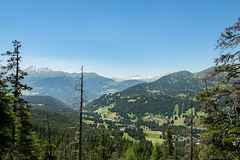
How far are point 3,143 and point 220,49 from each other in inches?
798

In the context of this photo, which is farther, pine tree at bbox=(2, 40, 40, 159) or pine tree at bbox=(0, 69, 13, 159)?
pine tree at bbox=(2, 40, 40, 159)

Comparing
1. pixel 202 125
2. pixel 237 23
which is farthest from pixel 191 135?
pixel 237 23

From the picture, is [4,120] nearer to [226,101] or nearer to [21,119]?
[21,119]

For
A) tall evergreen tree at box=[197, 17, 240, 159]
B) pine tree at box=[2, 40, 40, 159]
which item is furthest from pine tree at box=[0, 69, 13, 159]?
tall evergreen tree at box=[197, 17, 240, 159]

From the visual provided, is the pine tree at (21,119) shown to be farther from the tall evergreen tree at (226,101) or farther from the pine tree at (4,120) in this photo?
the tall evergreen tree at (226,101)

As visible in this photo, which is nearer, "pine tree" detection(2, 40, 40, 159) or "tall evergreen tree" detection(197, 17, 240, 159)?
"tall evergreen tree" detection(197, 17, 240, 159)

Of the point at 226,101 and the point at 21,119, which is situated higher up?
the point at 226,101

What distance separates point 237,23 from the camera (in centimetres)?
885

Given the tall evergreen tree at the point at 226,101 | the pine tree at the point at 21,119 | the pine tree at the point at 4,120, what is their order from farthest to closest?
the pine tree at the point at 21,119 → the pine tree at the point at 4,120 → the tall evergreen tree at the point at 226,101

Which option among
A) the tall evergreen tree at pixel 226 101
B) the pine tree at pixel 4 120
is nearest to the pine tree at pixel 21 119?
the pine tree at pixel 4 120

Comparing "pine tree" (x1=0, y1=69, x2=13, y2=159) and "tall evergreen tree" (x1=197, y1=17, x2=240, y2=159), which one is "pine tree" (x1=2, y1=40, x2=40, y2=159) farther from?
"tall evergreen tree" (x1=197, y1=17, x2=240, y2=159)

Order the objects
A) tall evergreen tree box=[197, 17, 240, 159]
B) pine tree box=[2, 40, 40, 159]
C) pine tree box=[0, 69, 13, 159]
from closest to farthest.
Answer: tall evergreen tree box=[197, 17, 240, 159]
pine tree box=[0, 69, 13, 159]
pine tree box=[2, 40, 40, 159]

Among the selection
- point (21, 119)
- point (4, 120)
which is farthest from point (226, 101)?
point (21, 119)

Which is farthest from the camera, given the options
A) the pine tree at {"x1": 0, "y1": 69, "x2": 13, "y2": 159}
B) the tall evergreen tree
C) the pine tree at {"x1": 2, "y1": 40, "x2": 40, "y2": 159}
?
the pine tree at {"x1": 2, "y1": 40, "x2": 40, "y2": 159}
